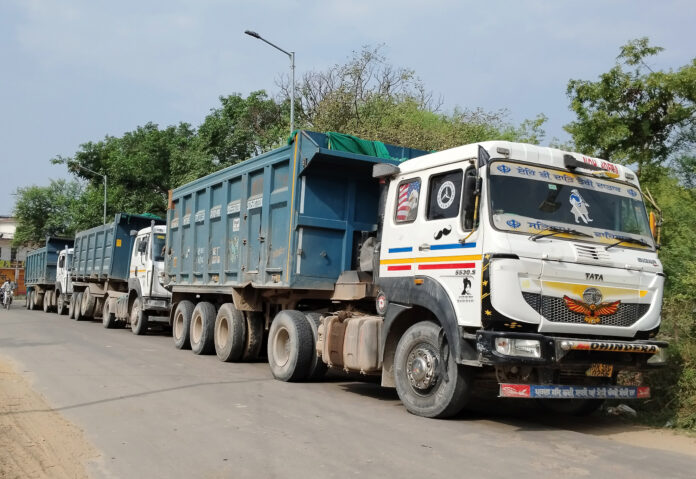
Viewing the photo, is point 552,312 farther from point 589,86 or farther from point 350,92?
point 350,92

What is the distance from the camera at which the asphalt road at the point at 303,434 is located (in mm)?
5098

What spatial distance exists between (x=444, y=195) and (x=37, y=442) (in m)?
4.39

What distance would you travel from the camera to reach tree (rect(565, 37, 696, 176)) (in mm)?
13945

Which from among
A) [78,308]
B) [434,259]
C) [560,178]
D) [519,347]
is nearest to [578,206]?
[560,178]

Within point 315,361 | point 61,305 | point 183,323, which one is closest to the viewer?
point 315,361

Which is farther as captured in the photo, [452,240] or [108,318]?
[108,318]

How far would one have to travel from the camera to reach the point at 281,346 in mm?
9914

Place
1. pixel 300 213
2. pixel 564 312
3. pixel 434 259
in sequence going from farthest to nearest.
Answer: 1. pixel 300 213
2. pixel 434 259
3. pixel 564 312

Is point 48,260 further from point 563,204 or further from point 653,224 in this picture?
point 653,224

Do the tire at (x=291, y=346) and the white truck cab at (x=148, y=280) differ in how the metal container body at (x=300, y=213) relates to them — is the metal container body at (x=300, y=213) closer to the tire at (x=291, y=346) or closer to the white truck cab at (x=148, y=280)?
the tire at (x=291, y=346)

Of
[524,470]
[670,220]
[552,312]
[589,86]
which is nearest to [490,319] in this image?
[552,312]

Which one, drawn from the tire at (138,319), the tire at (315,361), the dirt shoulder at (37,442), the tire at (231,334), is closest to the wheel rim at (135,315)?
the tire at (138,319)

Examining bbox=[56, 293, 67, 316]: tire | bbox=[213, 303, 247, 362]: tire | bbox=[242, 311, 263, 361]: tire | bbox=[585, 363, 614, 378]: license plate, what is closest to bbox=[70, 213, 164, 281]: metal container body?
bbox=[56, 293, 67, 316]: tire

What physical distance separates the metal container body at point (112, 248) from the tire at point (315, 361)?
1184cm
